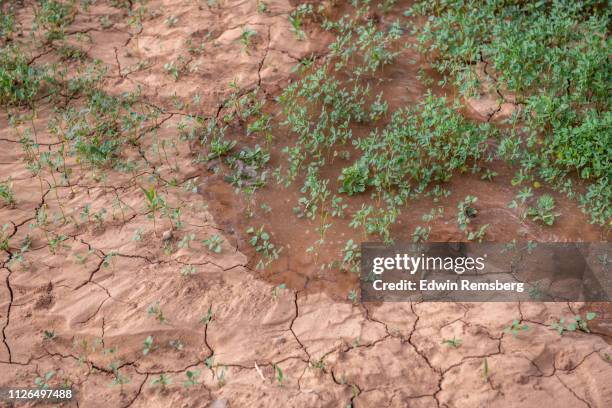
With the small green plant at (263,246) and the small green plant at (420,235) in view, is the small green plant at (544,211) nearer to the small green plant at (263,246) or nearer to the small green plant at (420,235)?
the small green plant at (420,235)

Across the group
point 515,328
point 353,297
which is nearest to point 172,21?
point 353,297

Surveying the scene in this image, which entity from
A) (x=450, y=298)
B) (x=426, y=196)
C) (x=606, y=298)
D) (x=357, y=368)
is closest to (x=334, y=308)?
(x=357, y=368)

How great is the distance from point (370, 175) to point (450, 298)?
44.4 inches

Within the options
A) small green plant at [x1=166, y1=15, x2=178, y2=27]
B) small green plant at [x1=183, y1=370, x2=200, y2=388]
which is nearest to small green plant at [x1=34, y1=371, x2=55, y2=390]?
small green plant at [x1=183, y1=370, x2=200, y2=388]

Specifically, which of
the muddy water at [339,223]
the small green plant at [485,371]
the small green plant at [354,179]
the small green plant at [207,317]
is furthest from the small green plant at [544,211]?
the small green plant at [207,317]

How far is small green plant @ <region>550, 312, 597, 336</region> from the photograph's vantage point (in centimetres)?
349

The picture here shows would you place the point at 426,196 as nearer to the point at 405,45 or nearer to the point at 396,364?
the point at 396,364

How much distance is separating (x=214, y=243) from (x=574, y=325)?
2.22m

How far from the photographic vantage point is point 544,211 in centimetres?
414

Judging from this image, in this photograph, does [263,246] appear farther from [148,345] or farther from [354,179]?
[148,345]

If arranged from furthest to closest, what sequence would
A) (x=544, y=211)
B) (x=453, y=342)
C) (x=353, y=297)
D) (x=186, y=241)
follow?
1. (x=544, y=211)
2. (x=186, y=241)
3. (x=353, y=297)
4. (x=453, y=342)

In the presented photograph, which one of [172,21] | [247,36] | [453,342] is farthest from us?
[172,21]

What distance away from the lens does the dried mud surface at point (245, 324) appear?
Result: 10.7 feet

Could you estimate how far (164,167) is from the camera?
458 cm
